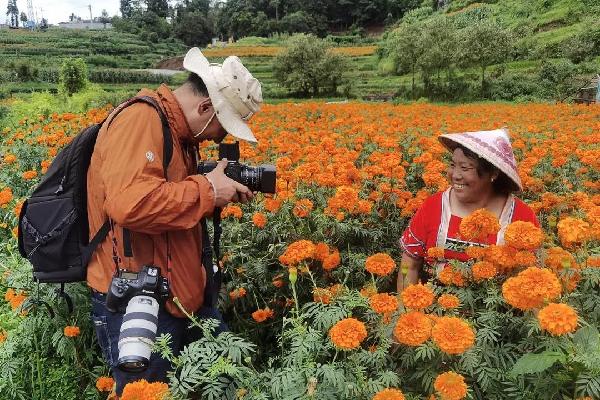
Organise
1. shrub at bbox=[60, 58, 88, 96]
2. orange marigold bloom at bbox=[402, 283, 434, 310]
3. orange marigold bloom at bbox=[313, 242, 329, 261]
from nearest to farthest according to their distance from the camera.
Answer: orange marigold bloom at bbox=[402, 283, 434, 310], orange marigold bloom at bbox=[313, 242, 329, 261], shrub at bbox=[60, 58, 88, 96]

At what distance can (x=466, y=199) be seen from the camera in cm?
232

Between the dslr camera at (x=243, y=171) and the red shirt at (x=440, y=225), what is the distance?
81cm

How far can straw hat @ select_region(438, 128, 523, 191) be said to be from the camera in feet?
7.27

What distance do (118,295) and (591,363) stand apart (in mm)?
1408

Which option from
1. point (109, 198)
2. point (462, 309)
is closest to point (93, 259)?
point (109, 198)

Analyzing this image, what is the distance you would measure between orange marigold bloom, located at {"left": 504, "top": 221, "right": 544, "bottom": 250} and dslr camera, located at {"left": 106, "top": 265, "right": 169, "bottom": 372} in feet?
3.67

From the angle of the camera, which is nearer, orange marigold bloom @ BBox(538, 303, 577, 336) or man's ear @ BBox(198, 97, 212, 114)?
orange marigold bloom @ BBox(538, 303, 577, 336)

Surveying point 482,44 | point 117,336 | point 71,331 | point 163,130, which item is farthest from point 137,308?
point 482,44

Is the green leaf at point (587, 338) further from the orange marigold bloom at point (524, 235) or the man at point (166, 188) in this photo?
the man at point (166, 188)

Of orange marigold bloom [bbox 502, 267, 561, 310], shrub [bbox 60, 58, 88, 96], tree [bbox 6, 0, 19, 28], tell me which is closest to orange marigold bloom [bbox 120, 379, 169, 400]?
orange marigold bloom [bbox 502, 267, 561, 310]

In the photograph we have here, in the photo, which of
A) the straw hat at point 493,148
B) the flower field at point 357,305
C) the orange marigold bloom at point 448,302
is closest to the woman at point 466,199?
the straw hat at point 493,148

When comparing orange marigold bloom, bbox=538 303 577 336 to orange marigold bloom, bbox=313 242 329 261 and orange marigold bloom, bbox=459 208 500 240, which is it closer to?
orange marigold bloom, bbox=459 208 500 240

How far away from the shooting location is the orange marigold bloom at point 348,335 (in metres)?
1.29

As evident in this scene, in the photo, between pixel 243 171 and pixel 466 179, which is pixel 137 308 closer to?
pixel 243 171
